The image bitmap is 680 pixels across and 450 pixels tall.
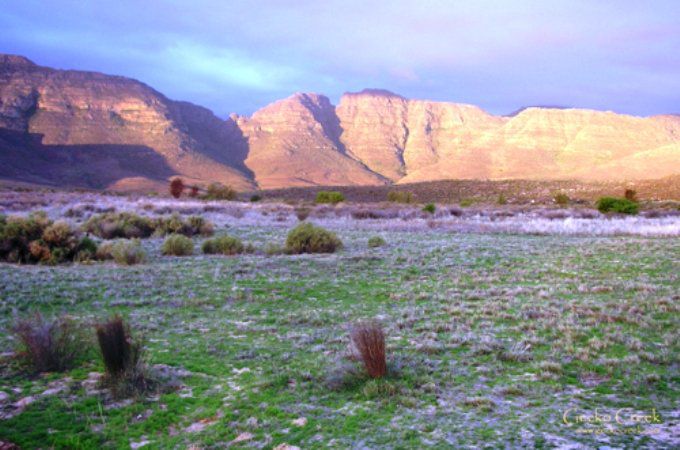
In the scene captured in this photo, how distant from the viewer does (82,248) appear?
54.8 ft

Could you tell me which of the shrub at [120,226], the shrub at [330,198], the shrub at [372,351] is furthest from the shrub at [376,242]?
the shrub at [330,198]

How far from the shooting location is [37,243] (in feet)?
51.2

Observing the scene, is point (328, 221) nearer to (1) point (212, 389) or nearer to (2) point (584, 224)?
(2) point (584, 224)

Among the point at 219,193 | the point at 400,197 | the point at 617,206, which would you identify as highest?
the point at 617,206

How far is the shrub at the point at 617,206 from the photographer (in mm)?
37469

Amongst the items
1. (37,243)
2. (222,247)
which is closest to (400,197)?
(222,247)

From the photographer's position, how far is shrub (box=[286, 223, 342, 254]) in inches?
725

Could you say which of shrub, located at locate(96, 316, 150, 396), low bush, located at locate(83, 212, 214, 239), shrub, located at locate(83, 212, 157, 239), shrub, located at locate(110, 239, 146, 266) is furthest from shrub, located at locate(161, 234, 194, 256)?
shrub, located at locate(96, 316, 150, 396)

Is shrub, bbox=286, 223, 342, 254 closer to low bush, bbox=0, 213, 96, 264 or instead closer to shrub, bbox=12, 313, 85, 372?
low bush, bbox=0, 213, 96, 264

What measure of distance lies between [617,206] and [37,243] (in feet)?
120

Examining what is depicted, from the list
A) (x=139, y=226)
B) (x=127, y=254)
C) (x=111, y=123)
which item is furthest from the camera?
(x=111, y=123)

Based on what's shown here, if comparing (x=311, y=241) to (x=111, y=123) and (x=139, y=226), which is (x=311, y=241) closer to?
(x=139, y=226)

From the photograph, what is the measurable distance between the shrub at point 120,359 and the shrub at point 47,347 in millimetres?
883

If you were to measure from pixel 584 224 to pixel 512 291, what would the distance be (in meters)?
19.1
